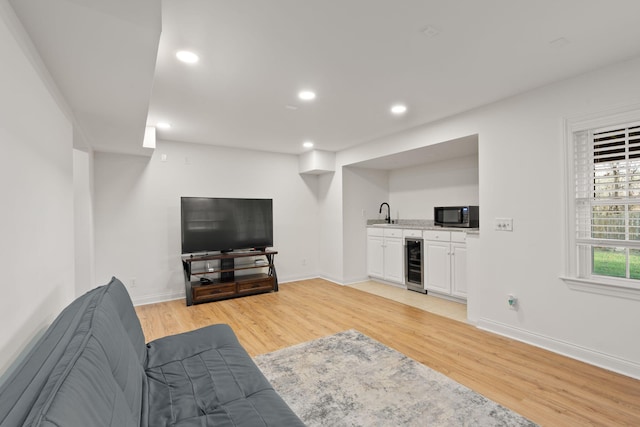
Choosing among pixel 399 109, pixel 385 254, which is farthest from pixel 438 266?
pixel 399 109

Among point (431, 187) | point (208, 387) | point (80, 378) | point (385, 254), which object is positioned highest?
point (431, 187)

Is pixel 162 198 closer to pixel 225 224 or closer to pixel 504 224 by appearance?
pixel 225 224

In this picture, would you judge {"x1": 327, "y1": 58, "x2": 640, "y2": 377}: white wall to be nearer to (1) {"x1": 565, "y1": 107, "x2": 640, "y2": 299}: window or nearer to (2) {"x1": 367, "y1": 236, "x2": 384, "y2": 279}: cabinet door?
(1) {"x1": 565, "y1": 107, "x2": 640, "y2": 299}: window

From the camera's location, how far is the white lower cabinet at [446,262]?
4223 mm

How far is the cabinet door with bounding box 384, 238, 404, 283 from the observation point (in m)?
5.14

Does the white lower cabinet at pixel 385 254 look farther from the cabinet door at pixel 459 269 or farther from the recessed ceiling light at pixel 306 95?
the recessed ceiling light at pixel 306 95

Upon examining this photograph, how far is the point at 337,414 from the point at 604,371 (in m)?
2.25

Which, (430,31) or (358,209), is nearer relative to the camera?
(430,31)

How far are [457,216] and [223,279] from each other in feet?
12.3

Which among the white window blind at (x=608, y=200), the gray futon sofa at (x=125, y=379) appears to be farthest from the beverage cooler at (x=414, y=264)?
the gray futon sofa at (x=125, y=379)

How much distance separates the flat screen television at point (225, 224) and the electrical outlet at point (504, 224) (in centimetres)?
335

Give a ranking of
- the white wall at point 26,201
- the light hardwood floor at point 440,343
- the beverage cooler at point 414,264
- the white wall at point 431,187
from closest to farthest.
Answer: the white wall at point 26,201 < the light hardwood floor at point 440,343 < the white wall at point 431,187 < the beverage cooler at point 414,264

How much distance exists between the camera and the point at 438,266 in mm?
4523

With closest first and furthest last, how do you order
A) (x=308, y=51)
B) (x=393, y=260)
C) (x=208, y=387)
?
(x=208, y=387) → (x=308, y=51) → (x=393, y=260)
